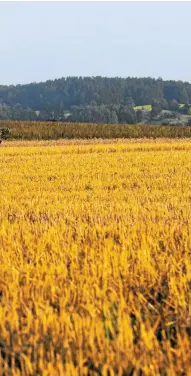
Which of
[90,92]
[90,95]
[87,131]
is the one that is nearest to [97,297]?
[87,131]

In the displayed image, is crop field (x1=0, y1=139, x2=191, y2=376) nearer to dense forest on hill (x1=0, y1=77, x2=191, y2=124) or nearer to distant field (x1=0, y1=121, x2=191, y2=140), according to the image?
distant field (x1=0, y1=121, x2=191, y2=140)

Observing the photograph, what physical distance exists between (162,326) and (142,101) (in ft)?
460

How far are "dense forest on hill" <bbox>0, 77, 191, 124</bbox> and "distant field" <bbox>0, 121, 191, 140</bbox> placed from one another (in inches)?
2249

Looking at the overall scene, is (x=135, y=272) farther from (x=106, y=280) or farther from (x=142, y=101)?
(x=142, y=101)

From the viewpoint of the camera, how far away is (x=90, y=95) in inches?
6201

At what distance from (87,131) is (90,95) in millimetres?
107146

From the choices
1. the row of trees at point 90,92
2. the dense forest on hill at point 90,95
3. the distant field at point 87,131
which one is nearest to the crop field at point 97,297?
the distant field at point 87,131

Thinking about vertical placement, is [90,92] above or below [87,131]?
above

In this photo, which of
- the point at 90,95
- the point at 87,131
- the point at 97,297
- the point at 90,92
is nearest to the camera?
the point at 97,297

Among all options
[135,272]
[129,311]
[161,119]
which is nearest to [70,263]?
[135,272]

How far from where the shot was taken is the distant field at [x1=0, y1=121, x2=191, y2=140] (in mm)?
50656

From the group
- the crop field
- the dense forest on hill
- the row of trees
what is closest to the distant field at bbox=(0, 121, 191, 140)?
the crop field

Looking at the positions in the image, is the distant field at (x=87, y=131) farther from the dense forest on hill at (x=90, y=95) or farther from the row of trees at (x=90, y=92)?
the row of trees at (x=90, y=92)

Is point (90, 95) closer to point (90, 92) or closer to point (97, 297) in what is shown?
point (90, 92)
